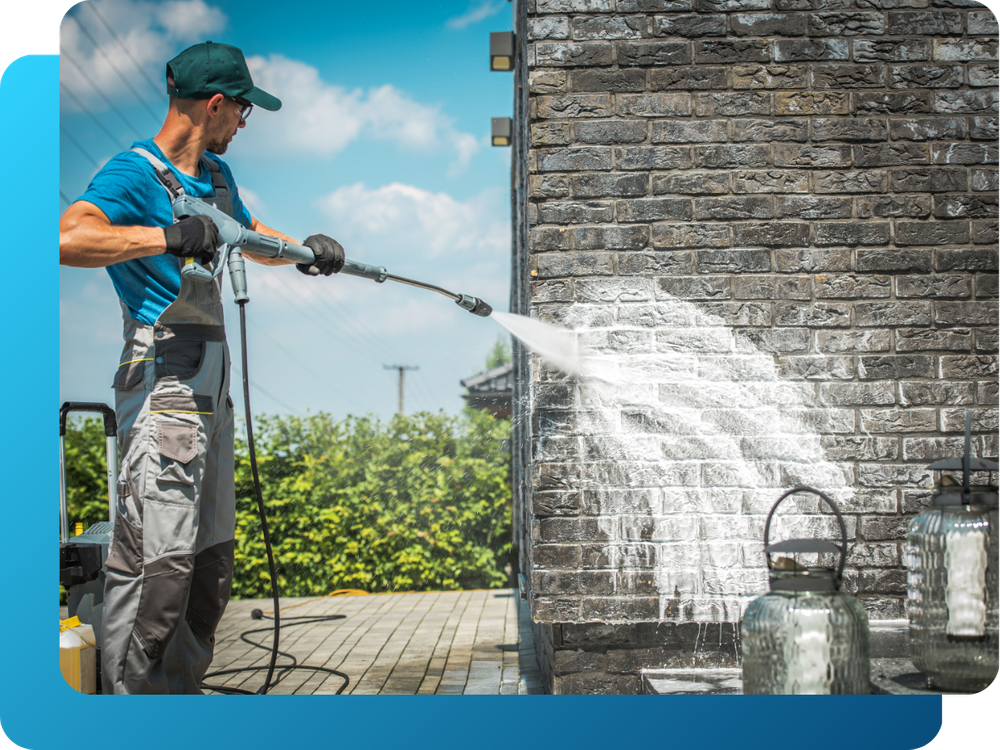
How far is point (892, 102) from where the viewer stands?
2129mm

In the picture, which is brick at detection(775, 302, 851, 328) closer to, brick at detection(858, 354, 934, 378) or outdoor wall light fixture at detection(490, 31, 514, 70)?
brick at detection(858, 354, 934, 378)

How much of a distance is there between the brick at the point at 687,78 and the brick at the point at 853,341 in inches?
31.2

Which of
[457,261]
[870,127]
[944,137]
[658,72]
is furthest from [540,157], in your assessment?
[944,137]

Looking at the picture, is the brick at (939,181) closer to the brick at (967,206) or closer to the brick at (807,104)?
the brick at (967,206)

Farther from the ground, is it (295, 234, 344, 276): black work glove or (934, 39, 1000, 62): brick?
(934, 39, 1000, 62): brick

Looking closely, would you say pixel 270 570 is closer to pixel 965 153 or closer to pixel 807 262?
pixel 807 262

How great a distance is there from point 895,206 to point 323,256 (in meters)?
1.72

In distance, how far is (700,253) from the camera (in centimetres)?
212

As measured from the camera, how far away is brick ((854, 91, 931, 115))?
2.12 m

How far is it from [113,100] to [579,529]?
1.91 m

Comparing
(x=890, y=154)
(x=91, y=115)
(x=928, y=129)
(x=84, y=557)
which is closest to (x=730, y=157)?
(x=890, y=154)

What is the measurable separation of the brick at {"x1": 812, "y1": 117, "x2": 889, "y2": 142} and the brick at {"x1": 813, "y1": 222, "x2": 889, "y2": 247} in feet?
0.82

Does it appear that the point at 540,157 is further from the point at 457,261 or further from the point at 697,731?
the point at 697,731

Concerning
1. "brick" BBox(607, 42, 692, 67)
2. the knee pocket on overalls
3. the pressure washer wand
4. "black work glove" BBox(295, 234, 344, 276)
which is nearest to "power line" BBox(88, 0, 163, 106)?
the pressure washer wand
